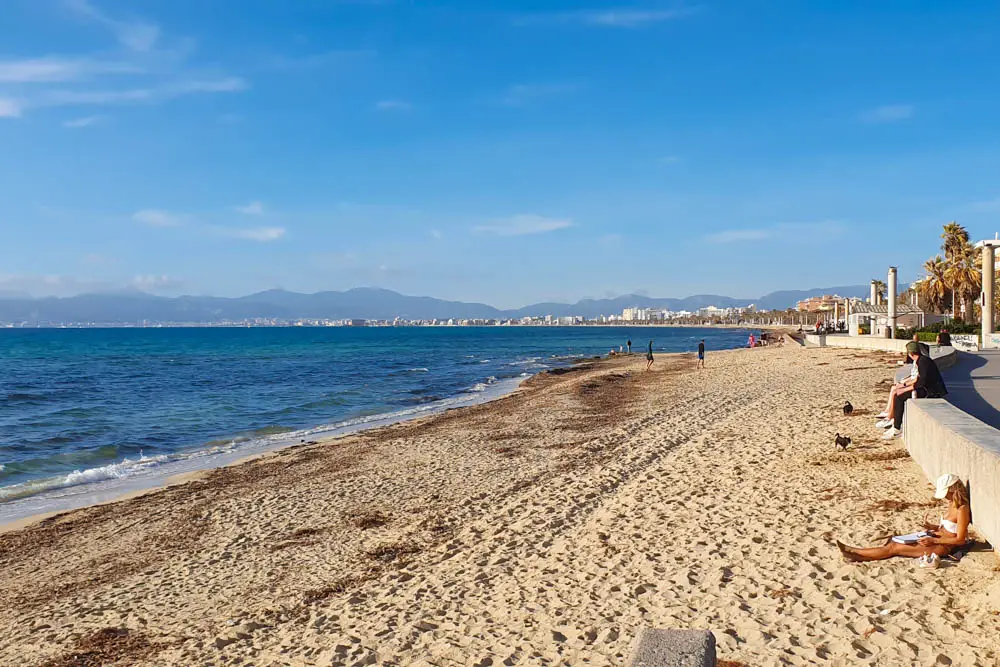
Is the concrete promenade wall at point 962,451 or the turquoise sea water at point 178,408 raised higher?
the concrete promenade wall at point 962,451

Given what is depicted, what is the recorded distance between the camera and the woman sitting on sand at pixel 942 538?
564cm

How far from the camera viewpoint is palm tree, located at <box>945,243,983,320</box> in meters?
47.0

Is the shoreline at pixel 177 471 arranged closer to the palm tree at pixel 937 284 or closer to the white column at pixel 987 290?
the white column at pixel 987 290

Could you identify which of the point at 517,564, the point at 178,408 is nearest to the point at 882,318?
the point at 178,408

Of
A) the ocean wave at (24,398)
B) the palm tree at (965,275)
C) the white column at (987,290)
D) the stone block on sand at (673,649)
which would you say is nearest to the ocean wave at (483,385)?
the ocean wave at (24,398)

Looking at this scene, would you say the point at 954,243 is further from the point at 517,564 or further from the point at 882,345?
the point at 517,564

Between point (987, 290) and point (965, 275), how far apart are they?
24.9 meters

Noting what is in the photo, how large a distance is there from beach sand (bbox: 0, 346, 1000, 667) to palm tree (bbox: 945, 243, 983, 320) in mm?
42281

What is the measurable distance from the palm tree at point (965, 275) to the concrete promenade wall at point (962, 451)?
151 feet

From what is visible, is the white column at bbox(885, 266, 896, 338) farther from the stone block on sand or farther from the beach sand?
the stone block on sand

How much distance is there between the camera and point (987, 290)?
2606cm

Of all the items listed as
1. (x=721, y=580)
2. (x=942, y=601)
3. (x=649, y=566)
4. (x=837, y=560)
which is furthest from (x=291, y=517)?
(x=942, y=601)

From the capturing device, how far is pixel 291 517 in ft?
32.8

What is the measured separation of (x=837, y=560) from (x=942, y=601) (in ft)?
3.70
